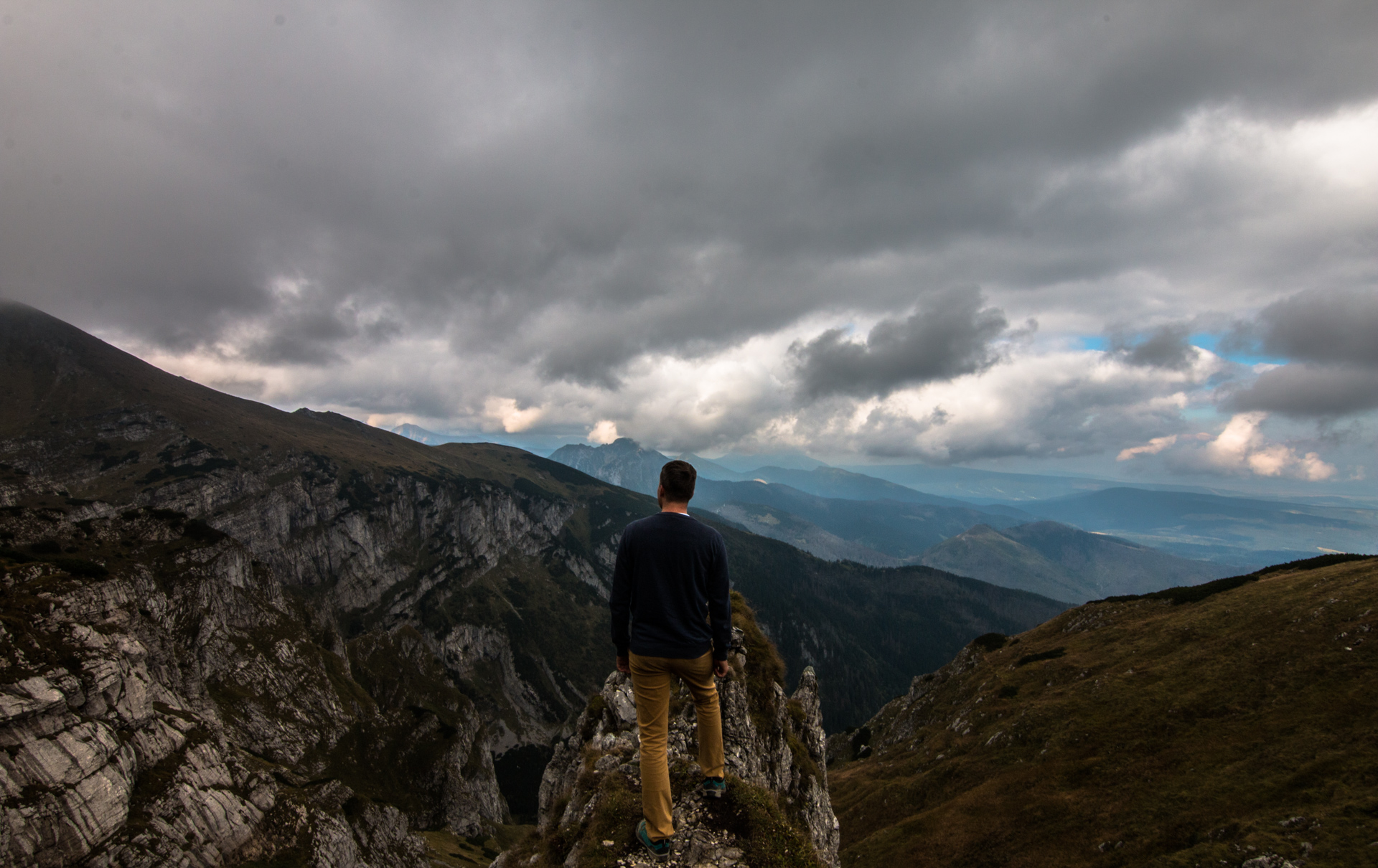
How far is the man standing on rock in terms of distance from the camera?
8.23m

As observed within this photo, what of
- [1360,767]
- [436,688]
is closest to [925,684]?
[1360,767]

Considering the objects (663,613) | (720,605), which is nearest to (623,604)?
(663,613)

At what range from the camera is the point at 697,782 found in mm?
10773

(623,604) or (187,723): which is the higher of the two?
(623,604)

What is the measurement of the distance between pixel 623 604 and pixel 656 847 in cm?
410

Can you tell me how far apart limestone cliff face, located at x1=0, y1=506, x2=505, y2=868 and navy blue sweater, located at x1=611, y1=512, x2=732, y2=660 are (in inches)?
3183

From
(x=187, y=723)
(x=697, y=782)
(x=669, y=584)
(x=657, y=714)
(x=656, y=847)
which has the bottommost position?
(x=187, y=723)

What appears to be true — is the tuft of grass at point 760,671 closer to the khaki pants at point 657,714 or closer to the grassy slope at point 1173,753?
the khaki pants at point 657,714

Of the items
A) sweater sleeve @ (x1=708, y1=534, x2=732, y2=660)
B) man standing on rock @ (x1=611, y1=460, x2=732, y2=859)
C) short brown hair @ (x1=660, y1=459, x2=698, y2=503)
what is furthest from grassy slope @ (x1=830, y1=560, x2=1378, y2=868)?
short brown hair @ (x1=660, y1=459, x2=698, y2=503)

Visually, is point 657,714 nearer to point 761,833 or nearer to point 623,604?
point 623,604

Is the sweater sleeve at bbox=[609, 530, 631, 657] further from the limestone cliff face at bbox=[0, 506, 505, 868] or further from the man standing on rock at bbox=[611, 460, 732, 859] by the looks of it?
the limestone cliff face at bbox=[0, 506, 505, 868]

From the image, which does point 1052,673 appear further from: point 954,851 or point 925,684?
point 925,684

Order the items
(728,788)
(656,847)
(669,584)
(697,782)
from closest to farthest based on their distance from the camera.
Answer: (669,584), (656,847), (728,788), (697,782)

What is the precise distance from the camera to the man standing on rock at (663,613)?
27.0ft
